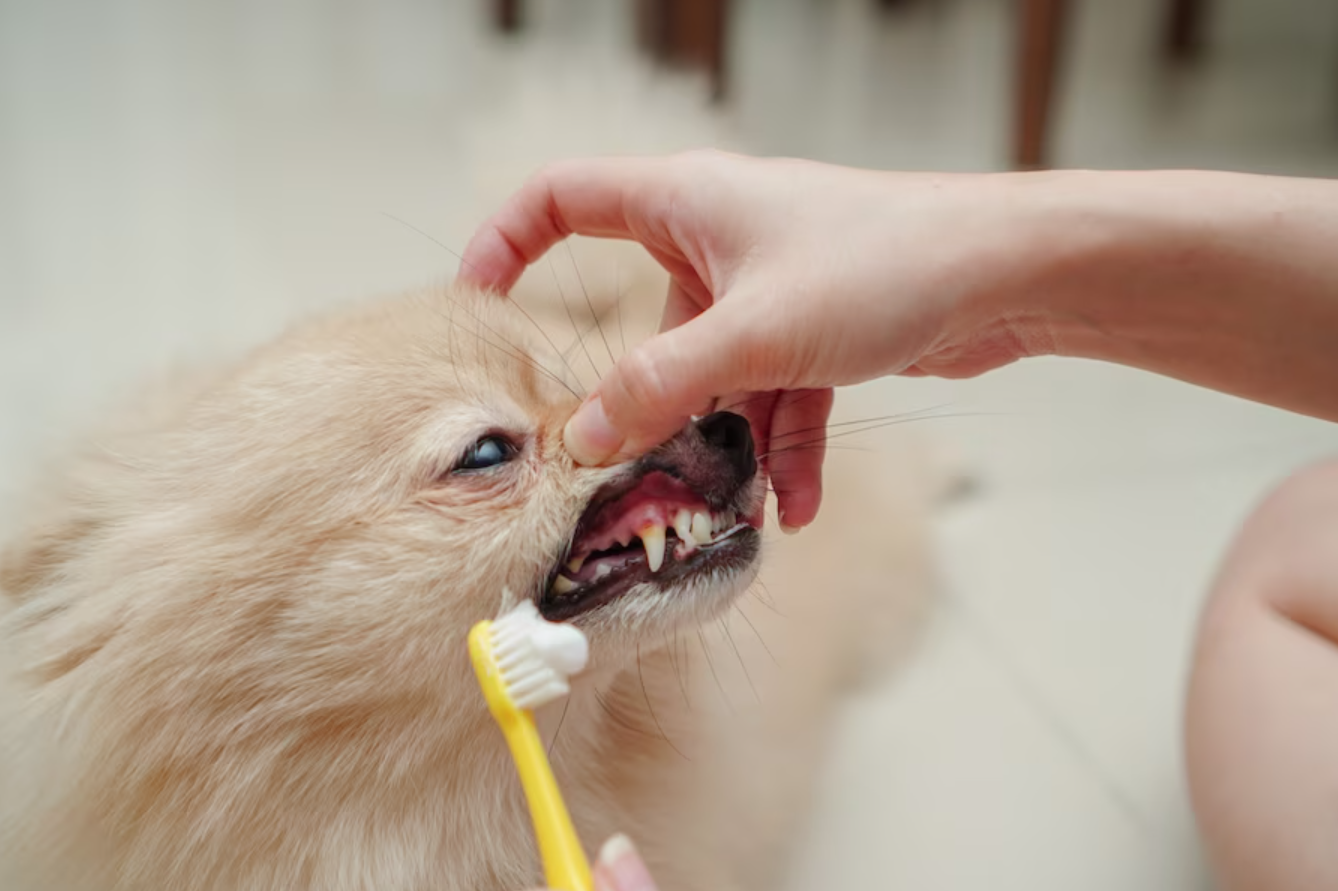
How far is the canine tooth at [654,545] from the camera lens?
2.84 feet

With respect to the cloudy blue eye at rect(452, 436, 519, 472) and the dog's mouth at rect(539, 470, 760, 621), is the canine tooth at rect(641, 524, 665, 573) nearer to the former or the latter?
the dog's mouth at rect(539, 470, 760, 621)

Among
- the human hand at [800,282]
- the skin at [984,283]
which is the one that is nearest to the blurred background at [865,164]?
the skin at [984,283]

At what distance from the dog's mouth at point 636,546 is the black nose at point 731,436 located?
0.04 m

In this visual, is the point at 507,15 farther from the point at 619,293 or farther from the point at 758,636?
the point at 758,636

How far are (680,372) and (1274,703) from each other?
2.40 ft

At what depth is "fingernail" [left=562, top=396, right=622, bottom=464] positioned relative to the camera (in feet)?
2.69

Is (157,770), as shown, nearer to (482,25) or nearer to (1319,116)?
(482,25)

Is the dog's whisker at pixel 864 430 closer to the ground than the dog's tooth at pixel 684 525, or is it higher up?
closer to the ground

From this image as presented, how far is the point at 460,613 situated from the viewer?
860mm

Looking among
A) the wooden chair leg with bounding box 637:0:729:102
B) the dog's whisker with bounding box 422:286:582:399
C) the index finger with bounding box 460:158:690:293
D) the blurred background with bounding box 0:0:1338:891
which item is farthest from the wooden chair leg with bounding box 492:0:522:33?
the dog's whisker with bounding box 422:286:582:399

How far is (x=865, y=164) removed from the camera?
265cm

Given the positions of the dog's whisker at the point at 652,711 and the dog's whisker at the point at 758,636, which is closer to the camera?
the dog's whisker at the point at 652,711

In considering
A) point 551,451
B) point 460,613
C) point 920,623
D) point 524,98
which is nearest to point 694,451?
point 551,451

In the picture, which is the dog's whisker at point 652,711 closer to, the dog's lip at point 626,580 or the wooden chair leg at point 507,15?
the dog's lip at point 626,580
